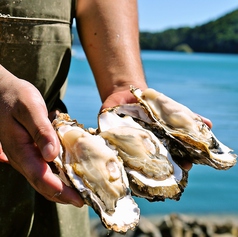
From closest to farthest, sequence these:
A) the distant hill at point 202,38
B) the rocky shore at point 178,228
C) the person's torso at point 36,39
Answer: the person's torso at point 36,39
the rocky shore at point 178,228
the distant hill at point 202,38

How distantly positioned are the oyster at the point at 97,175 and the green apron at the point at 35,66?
0.32m

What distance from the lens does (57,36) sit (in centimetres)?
174

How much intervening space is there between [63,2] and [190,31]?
187 feet

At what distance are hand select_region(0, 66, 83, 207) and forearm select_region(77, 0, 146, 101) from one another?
566mm

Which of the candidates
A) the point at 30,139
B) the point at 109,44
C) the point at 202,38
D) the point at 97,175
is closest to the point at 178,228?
the point at 109,44

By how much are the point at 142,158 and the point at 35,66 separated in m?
0.50

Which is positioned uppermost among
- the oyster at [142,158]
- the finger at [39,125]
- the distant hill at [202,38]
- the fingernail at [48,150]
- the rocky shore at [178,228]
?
the finger at [39,125]

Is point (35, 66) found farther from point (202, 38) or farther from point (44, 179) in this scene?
point (202, 38)

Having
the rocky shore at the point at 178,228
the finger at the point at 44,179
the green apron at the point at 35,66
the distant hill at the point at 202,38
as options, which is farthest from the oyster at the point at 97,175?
the distant hill at the point at 202,38

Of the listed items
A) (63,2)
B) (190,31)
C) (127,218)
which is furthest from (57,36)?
(190,31)

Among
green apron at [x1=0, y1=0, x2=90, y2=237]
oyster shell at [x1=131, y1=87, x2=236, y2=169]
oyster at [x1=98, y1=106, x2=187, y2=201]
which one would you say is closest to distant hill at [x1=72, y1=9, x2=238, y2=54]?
green apron at [x1=0, y1=0, x2=90, y2=237]

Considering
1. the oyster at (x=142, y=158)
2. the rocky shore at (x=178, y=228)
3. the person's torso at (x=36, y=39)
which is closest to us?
the oyster at (x=142, y=158)

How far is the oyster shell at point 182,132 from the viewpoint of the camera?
1519mm

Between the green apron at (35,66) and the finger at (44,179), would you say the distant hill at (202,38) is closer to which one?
the green apron at (35,66)
